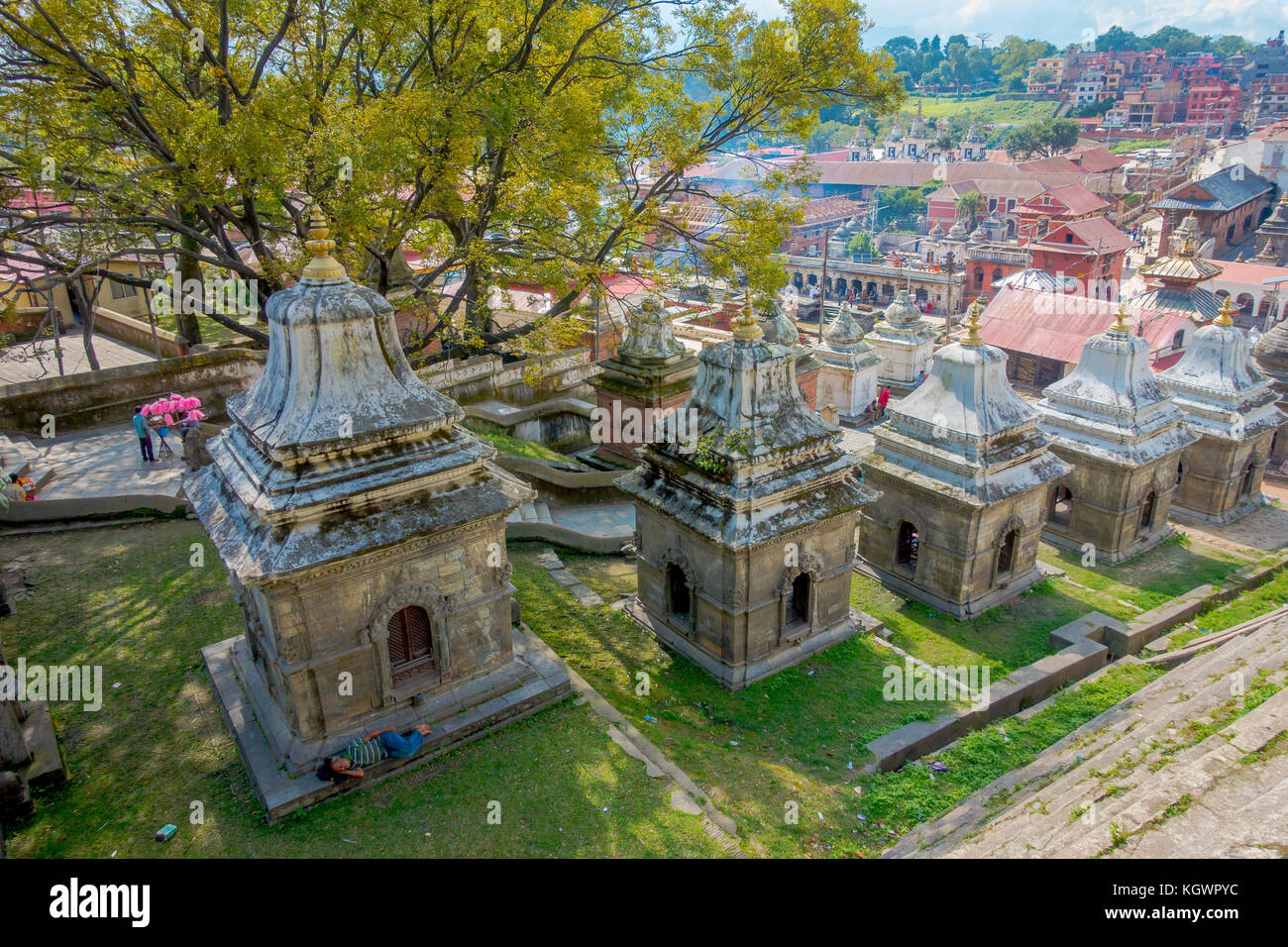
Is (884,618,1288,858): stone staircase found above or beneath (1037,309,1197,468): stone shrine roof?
beneath

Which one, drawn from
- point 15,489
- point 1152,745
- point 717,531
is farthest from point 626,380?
point 1152,745

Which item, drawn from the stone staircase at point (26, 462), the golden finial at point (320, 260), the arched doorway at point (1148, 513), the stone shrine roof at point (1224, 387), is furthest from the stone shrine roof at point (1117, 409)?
the stone staircase at point (26, 462)

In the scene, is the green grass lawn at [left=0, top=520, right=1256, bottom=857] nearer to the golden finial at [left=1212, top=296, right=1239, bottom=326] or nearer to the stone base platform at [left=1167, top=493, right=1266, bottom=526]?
the stone base platform at [left=1167, top=493, right=1266, bottom=526]

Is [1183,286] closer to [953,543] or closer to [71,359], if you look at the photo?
[953,543]

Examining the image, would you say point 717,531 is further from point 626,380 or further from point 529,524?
point 626,380

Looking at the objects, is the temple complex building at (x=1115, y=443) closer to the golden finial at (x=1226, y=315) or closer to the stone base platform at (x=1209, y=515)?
the stone base platform at (x=1209, y=515)

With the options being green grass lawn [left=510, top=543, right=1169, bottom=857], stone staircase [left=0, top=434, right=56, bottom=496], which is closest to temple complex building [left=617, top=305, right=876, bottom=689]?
green grass lawn [left=510, top=543, right=1169, bottom=857]

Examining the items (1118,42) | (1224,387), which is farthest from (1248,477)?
(1118,42)
